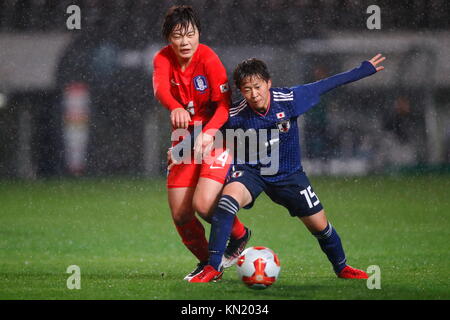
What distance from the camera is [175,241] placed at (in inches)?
266

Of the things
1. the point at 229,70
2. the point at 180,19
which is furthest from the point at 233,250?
the point at 229,70

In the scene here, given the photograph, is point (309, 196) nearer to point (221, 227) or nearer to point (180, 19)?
point (221, 227)

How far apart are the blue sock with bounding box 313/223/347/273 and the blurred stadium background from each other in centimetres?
738

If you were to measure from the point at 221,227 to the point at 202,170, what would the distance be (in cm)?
39

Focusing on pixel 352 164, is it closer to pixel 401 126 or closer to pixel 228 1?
pixel 401 126

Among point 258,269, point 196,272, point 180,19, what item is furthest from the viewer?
point 196,272

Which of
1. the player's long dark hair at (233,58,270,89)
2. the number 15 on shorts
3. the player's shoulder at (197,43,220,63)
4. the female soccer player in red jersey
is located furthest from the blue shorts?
the player's shoulder at (197,43,220,63)

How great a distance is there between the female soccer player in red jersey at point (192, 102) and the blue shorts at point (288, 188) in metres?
0.11

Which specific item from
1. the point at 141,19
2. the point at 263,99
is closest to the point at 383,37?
the point at 141,19

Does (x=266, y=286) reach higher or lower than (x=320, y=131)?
lower

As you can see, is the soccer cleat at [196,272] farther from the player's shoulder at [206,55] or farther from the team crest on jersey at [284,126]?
the player's shoulder at [206,55]

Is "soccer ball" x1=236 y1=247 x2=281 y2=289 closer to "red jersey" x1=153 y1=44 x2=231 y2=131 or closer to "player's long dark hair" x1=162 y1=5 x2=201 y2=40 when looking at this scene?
"red jersey" x1=153 y1=44 x2=231 y2=131

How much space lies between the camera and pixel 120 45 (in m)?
Answer: 13.1

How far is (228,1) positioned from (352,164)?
3.43m
